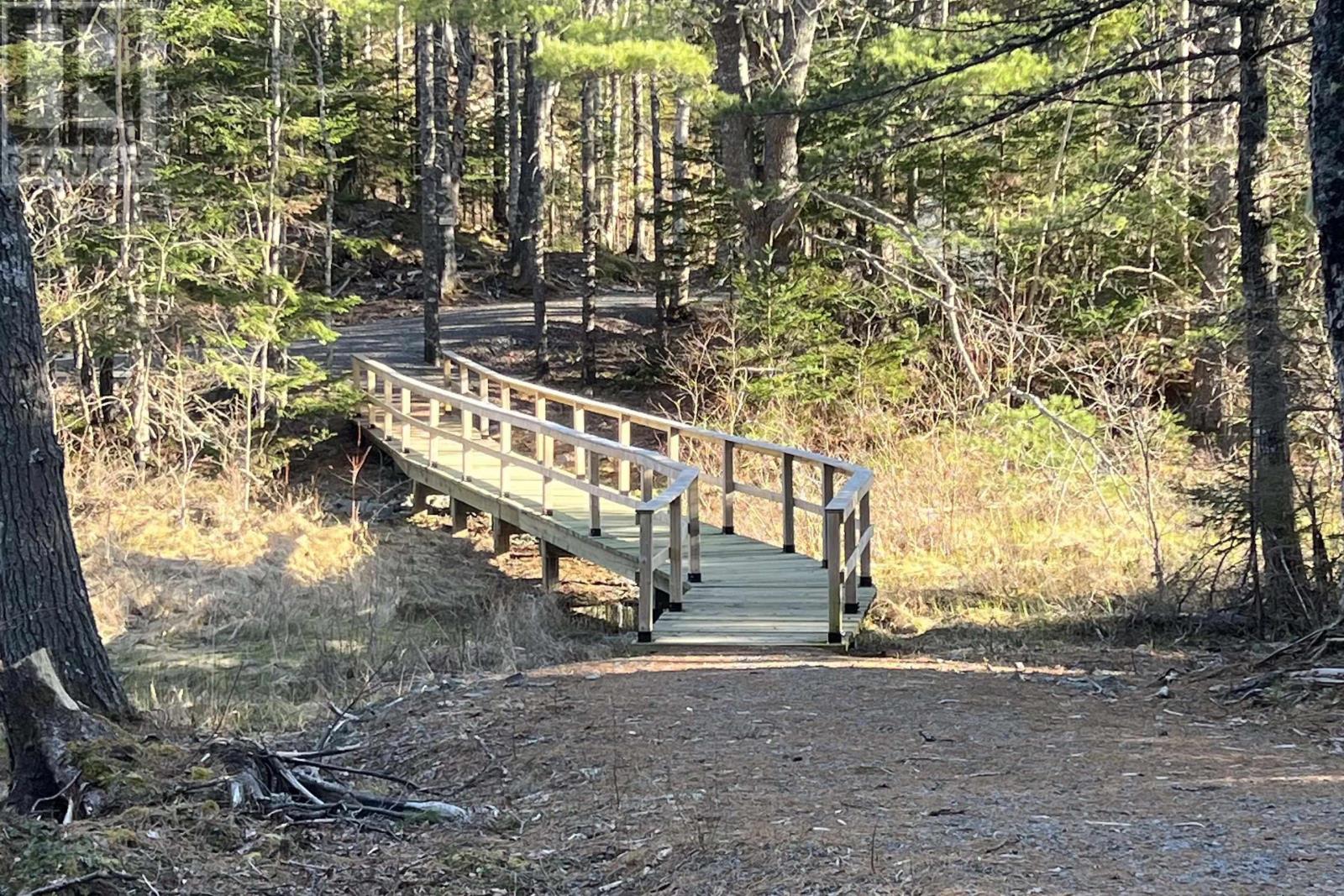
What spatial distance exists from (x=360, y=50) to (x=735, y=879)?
110ft

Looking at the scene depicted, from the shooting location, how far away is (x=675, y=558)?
8.76 meters

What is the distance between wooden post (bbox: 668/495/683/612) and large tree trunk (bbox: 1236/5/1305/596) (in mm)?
4011

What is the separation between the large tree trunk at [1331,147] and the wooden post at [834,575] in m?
3.46

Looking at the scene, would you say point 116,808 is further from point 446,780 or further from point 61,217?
point 61,217

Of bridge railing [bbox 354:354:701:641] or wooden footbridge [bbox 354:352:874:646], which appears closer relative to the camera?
wooden footbridge [bbox 354:352:874:646]

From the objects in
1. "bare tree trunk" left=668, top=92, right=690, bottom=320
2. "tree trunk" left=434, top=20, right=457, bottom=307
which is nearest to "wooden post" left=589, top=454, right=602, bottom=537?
"bare tree trunk" left=668, top=92, right=690, bottom=320

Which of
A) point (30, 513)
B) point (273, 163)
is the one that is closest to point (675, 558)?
point (30, 513)

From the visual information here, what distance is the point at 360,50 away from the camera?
33188 mm

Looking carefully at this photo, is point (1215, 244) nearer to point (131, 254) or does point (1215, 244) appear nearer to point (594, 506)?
point (594, 506)

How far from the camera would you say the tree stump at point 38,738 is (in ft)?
14.7

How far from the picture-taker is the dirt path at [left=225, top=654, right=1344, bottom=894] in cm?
352

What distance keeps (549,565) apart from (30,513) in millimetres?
6879

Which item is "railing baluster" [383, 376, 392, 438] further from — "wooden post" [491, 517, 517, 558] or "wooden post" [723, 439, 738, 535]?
"wooden post" [723, 439, 738, 535]

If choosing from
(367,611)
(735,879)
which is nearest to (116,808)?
(735,879)
